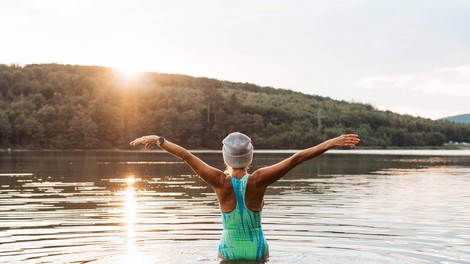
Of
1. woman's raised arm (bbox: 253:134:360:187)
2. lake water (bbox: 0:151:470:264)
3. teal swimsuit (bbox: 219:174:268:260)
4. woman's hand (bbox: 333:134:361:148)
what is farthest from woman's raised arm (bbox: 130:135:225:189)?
lake water (bbox: 0:151:470:264)

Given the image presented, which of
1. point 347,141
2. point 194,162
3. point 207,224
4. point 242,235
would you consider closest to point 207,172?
point 194,162

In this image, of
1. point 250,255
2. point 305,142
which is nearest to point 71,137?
point 305,142

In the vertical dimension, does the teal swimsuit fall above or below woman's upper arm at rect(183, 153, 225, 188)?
below

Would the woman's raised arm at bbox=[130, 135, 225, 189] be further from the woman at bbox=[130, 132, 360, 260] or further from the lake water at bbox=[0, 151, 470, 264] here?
the lake water at bbox=[0, 151, 470, 264]

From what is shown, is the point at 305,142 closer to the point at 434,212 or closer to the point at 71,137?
the point at 71,137

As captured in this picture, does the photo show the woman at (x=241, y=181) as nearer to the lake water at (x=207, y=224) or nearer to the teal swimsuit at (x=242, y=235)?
the teal swimsuit at (x=242, y=235)

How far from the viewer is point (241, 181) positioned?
1071 cm

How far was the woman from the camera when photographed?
10.3 meters

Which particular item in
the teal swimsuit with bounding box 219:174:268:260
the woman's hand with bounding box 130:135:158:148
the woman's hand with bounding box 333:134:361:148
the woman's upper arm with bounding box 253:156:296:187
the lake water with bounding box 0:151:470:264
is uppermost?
the woman's hand with bounding box 130:135:158:148

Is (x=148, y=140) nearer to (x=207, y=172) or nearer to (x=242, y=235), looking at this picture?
(x=207, y=172)

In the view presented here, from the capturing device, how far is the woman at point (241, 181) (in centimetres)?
1030

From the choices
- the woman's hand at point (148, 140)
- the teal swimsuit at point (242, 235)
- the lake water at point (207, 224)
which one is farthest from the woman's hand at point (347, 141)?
the lake water at point (207, 224)

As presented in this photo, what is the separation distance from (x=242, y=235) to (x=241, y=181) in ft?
3.38

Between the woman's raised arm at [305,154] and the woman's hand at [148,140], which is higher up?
the woman's hand at [148,140]
